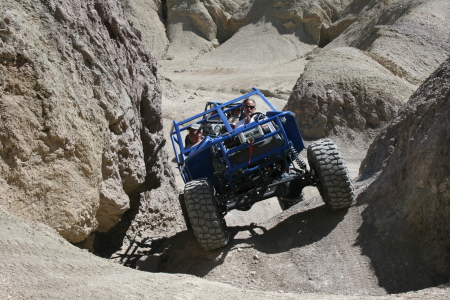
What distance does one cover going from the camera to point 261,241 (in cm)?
666

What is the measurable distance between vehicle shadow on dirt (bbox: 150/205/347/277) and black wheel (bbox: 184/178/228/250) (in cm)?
36

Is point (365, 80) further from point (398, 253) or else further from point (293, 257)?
point (398, 253)

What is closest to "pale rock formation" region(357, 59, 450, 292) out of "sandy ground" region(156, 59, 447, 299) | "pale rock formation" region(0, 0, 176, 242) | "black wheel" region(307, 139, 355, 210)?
"sandy ground" region(156, 59, 447, 299)

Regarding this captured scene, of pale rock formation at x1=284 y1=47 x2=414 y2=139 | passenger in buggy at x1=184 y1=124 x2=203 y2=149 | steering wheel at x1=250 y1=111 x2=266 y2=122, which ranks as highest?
steering wheel at x1=250 y1=111 x2=266 y2=122

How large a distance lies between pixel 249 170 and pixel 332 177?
1088mm

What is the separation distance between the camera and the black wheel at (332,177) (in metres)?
6.36

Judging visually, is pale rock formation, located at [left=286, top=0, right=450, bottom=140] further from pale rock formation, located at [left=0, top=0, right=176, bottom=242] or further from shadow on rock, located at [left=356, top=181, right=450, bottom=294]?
shadow on rock, located at [left=356, top=181, right=450, bottom=294]

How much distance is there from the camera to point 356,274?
17.6 feet

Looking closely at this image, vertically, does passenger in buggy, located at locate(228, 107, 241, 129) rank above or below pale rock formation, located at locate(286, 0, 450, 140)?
above

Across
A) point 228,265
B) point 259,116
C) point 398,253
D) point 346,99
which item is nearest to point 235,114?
point 259,116

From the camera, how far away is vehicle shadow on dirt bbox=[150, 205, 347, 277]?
6379 millimetres

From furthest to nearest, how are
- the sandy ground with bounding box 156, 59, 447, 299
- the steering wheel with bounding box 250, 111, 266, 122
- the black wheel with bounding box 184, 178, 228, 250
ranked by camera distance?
the steering wheel with bounding box 250, 111, 266, 122
the black wheel with bounding box 184, 178, 228, 250
the sandy ground with bounding box 156, 59, 447, 299

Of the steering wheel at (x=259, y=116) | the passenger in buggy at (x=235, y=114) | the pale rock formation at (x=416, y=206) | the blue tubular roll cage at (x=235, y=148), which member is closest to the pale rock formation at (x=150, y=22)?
the passenger in buggy at (x=235, y=114)

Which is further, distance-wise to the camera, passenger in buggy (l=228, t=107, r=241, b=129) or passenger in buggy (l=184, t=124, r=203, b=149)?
passenger in buggy (l=228, t=107, r=241, b=129)
